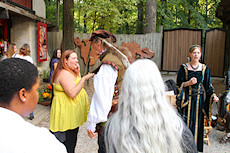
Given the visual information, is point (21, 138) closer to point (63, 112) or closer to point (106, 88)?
point (106, 88)

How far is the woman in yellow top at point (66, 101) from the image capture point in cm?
259

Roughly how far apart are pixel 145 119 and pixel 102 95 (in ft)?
3.11

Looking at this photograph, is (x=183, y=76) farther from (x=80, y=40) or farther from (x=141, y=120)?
(x=80, y=40)

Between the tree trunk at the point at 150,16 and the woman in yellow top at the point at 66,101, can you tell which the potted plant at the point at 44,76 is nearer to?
the tree trunk at the point at 150,16

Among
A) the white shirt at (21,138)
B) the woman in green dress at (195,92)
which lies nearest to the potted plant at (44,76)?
the woman in green dress at (195,92)

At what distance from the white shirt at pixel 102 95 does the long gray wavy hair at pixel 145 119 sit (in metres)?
0.85

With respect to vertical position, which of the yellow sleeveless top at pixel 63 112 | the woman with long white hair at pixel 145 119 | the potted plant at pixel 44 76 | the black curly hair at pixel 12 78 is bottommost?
the potted plant at pixel 44 76

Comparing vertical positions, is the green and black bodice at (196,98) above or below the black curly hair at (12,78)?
below

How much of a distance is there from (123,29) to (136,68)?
18.0 metres

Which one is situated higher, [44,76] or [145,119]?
[145,119]

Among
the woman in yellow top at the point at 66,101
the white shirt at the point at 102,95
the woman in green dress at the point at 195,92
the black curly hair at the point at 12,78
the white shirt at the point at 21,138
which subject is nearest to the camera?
the white shirt at the point at 21,138

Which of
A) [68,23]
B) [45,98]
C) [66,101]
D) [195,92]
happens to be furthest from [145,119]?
[68,23]

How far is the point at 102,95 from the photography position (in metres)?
2.21

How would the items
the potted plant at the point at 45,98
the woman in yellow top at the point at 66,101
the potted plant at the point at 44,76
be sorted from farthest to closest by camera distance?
the potted plant at the point at 44,76 → the potted plant at the point at 45,98 → the woman in yellow top at the point at 66,101
